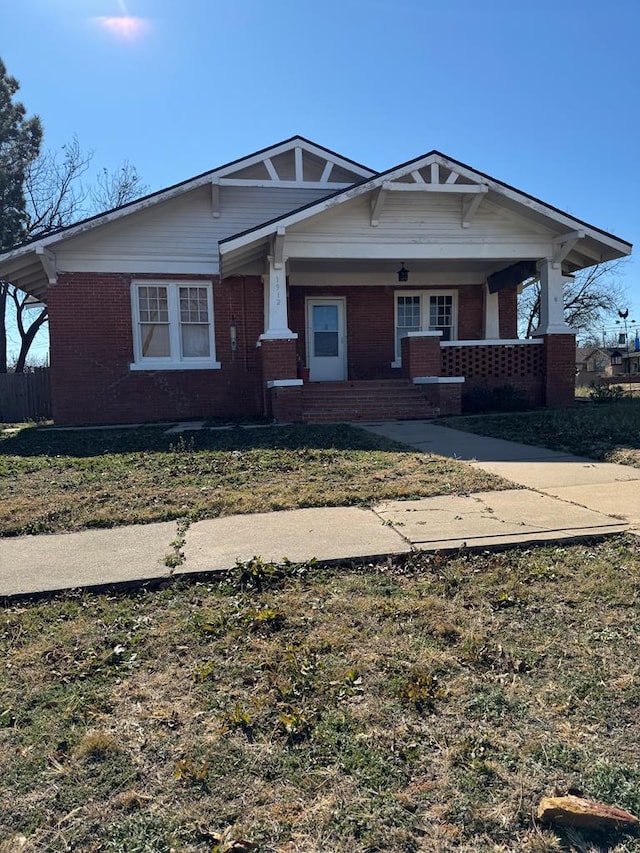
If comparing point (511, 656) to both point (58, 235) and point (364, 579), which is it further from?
point (58, 235)

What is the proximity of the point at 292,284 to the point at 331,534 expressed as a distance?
36.9ft

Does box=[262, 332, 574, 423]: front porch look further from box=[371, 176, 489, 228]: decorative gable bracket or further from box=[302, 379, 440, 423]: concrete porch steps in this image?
box=[371, 176, 489, 228]: decorative gable bracket

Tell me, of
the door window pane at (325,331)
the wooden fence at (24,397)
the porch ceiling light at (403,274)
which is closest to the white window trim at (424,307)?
the porch ceiling light at (403,274)

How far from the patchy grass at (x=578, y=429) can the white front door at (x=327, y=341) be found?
4.63 meters

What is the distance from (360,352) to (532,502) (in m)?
10.5

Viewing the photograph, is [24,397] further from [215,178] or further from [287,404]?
[287,404]

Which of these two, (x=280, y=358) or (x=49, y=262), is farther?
(x=49, y=262)

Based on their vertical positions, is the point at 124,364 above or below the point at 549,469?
above

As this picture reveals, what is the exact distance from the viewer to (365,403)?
12.2m

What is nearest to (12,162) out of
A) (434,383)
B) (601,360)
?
(434,383)

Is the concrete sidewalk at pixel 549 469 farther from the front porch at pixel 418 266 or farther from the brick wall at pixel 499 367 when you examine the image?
the brick wall at pixel 499 367

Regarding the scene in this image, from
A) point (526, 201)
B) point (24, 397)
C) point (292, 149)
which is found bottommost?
point (24, 397)

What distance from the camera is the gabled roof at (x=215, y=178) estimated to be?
12.3m

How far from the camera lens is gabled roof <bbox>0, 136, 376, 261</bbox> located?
12.3 meters
